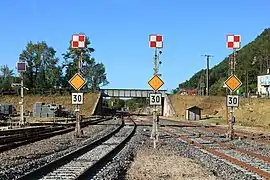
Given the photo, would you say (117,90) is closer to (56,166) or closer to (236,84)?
(236,84)

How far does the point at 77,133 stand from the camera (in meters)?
26.8

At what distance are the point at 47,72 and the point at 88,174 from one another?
114650 mm

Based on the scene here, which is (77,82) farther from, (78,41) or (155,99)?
(155,99)

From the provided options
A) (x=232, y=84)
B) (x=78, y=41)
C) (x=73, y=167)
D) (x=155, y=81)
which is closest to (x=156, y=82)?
(x=155, y=81)

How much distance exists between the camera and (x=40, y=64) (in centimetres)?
12481

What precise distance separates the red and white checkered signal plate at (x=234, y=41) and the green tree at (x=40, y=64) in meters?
101

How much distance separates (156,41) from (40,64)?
350 ft

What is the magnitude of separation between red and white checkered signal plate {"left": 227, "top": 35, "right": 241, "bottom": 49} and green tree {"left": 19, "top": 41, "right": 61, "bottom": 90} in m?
101

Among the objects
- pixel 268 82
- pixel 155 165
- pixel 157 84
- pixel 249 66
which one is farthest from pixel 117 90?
pixel 155 165

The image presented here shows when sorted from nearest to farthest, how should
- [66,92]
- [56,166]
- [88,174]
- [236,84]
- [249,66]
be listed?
[88,174]
[56,166]
[236,84]
[66,92]
[249,66]

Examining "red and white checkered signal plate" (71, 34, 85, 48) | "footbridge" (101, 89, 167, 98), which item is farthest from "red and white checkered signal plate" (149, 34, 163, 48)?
"footbridge" (101, 89, 167, 98)

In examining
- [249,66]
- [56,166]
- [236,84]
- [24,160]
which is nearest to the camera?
[56,166]

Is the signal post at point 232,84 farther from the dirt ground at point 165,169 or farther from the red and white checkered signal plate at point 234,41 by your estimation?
the dirt ground at point 165,169

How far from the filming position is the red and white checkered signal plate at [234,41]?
25.3 metres
